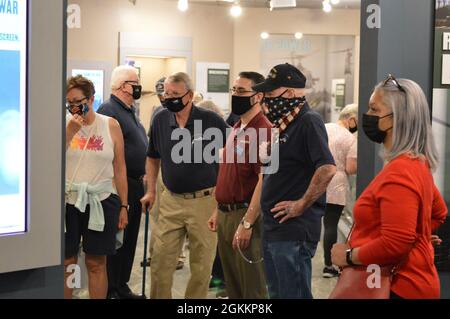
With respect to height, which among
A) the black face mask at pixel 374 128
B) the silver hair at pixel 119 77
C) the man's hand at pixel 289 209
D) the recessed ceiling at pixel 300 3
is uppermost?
the recessed ceiling at pixel 300 3

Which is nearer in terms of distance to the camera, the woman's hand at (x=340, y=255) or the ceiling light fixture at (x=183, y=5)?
the woman's hand at (x=340, y=255)

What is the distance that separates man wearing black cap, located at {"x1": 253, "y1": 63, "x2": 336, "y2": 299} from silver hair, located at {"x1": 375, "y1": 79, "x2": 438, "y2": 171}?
2.57ft

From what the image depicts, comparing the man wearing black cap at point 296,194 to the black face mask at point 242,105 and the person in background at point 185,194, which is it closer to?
the black face mask at point 242,105

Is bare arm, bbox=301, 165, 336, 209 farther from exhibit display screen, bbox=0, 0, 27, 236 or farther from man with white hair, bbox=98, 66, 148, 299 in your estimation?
man with white hair, bbox=98, 66, 148, 299

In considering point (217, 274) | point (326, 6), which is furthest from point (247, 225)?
point (326, 6)

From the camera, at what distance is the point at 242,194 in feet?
11.0

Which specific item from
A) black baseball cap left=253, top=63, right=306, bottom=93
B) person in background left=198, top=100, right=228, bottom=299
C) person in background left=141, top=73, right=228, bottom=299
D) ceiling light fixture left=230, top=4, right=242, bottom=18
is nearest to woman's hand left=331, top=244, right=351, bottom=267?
black baseball cap left=253, top=63, right=306, bottom=93

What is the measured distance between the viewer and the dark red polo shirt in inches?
129

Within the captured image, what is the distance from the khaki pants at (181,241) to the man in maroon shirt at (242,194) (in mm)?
128

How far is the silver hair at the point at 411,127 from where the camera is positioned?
1887 mm

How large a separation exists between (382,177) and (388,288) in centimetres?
35

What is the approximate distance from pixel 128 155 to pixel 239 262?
3.71 ft

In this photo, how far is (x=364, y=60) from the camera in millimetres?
3016

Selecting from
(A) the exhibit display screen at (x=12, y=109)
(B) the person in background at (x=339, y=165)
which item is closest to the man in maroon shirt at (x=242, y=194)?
(B) the person in background at (x=339, y=165)
